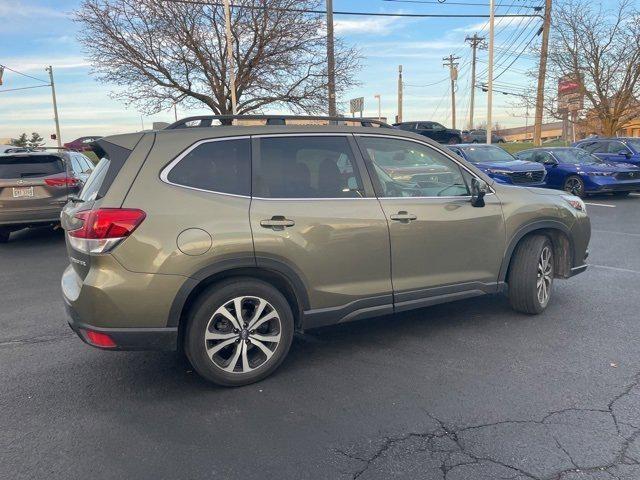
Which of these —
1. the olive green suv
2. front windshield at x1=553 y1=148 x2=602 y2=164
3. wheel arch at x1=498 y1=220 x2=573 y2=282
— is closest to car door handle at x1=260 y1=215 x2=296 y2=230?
the olive green suv

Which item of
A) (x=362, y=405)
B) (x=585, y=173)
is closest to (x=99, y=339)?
(x=362, y=405)

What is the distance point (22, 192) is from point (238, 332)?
6.67 m

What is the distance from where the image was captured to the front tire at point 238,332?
11.0ft

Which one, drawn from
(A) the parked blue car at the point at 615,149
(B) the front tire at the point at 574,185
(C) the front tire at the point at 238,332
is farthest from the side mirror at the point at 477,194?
(A) the parked blue car at the point at 615,149

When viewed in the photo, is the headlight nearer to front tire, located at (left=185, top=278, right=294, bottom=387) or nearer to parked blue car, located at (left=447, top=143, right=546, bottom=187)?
front tire, located at (left=185, top=278, right=294, bottom=387)

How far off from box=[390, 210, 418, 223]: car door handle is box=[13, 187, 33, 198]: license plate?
7.00 m

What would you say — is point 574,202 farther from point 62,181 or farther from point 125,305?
point 62,181

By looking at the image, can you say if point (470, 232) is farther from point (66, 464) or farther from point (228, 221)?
point (66, 464)

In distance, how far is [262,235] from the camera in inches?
134

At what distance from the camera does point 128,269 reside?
3.12 meters

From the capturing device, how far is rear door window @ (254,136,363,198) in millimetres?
3594

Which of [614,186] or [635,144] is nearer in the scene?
[614,186]

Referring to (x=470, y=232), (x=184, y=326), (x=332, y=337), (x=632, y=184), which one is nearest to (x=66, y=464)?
(x=184, y=326)

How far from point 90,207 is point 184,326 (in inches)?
38.8
